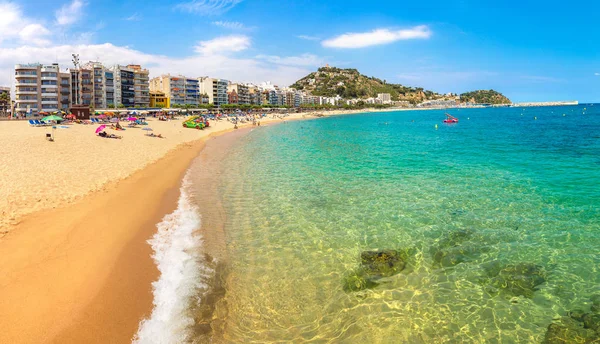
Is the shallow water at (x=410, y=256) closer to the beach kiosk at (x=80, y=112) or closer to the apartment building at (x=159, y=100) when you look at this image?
the beach kiosk at (x=80, y=112)

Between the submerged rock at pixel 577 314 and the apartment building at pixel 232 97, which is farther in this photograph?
the apartment building at pixel 232 97

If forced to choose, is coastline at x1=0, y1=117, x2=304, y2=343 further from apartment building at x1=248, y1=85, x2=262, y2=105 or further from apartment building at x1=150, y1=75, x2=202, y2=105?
apartment building at x1=248, y1=85, x2=262, y2=105

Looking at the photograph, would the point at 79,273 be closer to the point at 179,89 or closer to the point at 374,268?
the point at 374,268

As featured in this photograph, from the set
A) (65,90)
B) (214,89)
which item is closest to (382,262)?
(65,90)

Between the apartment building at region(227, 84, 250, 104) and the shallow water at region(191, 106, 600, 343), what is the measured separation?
13776 centimetres

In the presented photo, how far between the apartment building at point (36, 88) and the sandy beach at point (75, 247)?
69879 mm

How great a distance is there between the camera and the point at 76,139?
29.2m

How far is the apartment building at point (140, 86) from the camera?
102 metres

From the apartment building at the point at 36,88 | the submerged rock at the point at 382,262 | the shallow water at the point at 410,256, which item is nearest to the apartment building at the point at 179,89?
the apartment building at the point at 36,88

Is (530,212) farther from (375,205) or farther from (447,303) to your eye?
(447,303)

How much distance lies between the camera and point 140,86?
103875 mm

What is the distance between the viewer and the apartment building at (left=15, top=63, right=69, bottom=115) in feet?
241

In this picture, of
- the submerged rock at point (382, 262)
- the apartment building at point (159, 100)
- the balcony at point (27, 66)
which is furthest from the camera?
the apartment building at point (159, 100)

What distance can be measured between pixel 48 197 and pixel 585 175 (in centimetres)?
2680
